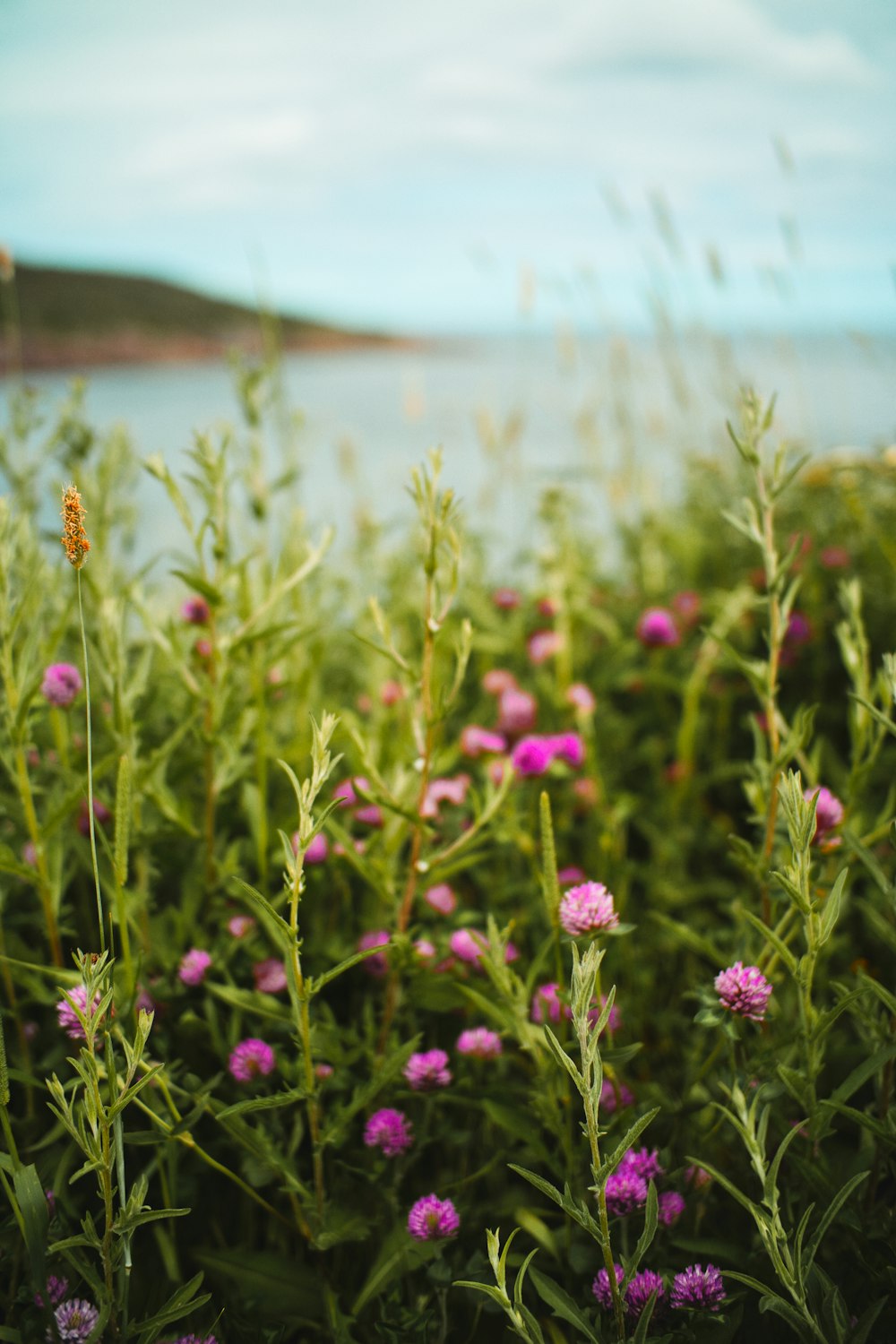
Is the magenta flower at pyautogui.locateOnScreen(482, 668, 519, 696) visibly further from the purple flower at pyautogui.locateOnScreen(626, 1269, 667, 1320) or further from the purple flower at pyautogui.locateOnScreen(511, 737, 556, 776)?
the purple flower at pyautogui.locateOnScreen(626, 1269, 667, 1320)

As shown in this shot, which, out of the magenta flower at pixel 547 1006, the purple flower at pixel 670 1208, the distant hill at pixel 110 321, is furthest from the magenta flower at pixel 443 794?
the distant hill at pixel 110 321

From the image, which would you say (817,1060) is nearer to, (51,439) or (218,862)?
(218,862)

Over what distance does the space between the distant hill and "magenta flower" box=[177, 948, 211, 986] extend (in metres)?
1.70

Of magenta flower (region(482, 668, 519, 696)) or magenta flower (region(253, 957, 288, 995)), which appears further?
magenta flower (region(482, 668, 519, 696))

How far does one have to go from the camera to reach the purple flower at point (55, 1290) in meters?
0.73

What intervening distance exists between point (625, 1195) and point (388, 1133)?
21 centimetres

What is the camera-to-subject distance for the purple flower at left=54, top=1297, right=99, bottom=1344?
2.23ft

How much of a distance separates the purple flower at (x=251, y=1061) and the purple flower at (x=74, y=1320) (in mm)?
206

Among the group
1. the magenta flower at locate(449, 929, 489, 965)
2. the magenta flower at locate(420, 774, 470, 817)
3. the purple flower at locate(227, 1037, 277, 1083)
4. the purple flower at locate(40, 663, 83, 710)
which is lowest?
the purple flower at locate(227, 1037, 277, 1083)

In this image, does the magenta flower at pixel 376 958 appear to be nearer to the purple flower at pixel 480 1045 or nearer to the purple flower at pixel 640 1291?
the purple flower at pixel 480 1045

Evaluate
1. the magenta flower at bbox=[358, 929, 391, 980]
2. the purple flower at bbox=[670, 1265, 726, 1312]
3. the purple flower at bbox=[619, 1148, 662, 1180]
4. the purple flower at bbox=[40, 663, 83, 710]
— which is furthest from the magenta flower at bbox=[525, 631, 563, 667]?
the purple flower at bbox=[670, 1265, 726, 1312]

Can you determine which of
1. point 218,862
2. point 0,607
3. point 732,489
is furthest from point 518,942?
point 732,489

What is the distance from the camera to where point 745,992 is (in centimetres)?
76

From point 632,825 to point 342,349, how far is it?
5222mm
